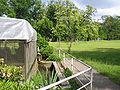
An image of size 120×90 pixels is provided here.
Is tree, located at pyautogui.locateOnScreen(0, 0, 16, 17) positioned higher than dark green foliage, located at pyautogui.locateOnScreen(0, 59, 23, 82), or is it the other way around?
tree, located at pyautogui.locateOnScreen(0, 0, 16, 17)

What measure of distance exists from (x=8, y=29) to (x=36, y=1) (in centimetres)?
6369

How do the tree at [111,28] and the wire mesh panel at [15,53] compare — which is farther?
the tree at [111,28]

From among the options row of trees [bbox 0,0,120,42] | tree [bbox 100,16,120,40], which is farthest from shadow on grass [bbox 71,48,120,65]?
tree [bbox 100,16,120,40]

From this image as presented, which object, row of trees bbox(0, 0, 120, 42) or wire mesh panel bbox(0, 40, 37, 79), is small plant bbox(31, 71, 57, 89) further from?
row of trees bbox(0, 0, 120, 42)

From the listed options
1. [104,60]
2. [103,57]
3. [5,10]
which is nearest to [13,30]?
[104,60]

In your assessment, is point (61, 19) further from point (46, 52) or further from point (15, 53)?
point (15, 53)

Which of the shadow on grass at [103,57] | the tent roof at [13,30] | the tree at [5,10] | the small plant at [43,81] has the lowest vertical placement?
the shadow on grass at [103,57]

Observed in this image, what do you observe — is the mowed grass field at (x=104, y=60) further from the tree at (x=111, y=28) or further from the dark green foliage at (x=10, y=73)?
the tree at (x=111, y=28)

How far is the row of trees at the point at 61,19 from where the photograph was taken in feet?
91.3

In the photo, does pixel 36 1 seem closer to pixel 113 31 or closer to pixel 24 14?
pixel 24 14

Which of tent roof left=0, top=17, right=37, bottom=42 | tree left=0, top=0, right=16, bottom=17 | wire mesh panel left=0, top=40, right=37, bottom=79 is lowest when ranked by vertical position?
wire mesh panel left=0, top=40, right=37, bottom=79

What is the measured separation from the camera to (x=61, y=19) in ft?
93.6

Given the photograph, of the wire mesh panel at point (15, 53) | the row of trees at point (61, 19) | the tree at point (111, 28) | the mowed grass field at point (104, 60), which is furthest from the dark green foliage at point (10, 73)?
the tree at point (111, 28)

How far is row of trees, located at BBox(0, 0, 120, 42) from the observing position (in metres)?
27.8
